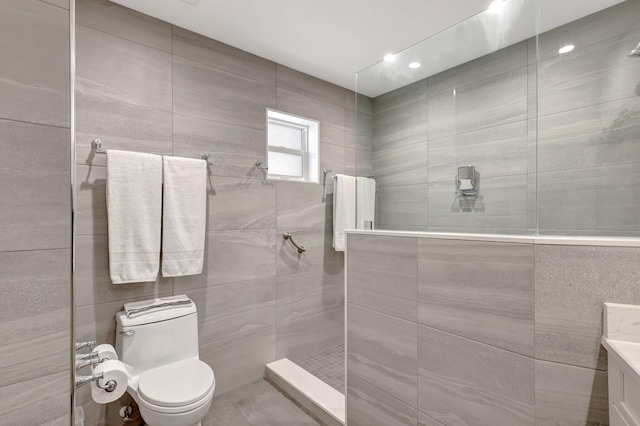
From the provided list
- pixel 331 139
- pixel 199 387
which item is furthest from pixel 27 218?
pixel 331 139

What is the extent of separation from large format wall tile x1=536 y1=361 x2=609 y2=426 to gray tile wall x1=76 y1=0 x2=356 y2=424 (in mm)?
1896

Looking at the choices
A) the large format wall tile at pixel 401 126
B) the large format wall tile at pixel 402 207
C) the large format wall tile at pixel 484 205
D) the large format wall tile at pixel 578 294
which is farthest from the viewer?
the large format wall tile at pixel 401 126

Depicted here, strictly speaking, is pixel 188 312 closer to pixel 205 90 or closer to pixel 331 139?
pixel 205 90

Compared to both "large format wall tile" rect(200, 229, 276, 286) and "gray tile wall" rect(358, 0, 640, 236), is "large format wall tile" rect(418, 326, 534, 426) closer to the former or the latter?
"gray tile wall" rect(358, 0, 640, 236)

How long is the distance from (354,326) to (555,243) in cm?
103

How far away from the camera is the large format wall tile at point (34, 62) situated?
0.66 meters

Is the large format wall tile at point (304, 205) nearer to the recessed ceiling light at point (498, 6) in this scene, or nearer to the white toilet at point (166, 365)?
the white toilet at point (166, 365)

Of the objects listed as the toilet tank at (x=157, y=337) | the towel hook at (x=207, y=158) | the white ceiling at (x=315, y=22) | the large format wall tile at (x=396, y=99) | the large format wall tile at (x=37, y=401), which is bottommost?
the toilet tank at (x=157, y=337)

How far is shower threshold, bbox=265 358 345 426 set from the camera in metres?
1.85

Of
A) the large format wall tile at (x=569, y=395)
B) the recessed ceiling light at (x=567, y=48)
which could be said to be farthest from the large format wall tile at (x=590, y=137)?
the large format wall tile at (x=569, y=395)

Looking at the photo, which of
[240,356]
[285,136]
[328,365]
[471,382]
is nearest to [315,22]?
[285,136]

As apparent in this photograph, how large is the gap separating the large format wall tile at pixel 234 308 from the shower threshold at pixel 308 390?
0.37m

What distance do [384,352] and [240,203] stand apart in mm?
1482

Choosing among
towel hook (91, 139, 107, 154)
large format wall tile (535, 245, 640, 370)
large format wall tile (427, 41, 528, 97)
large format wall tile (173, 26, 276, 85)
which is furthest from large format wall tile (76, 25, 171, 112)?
large format wall tile (535, 245, 640, 370)
